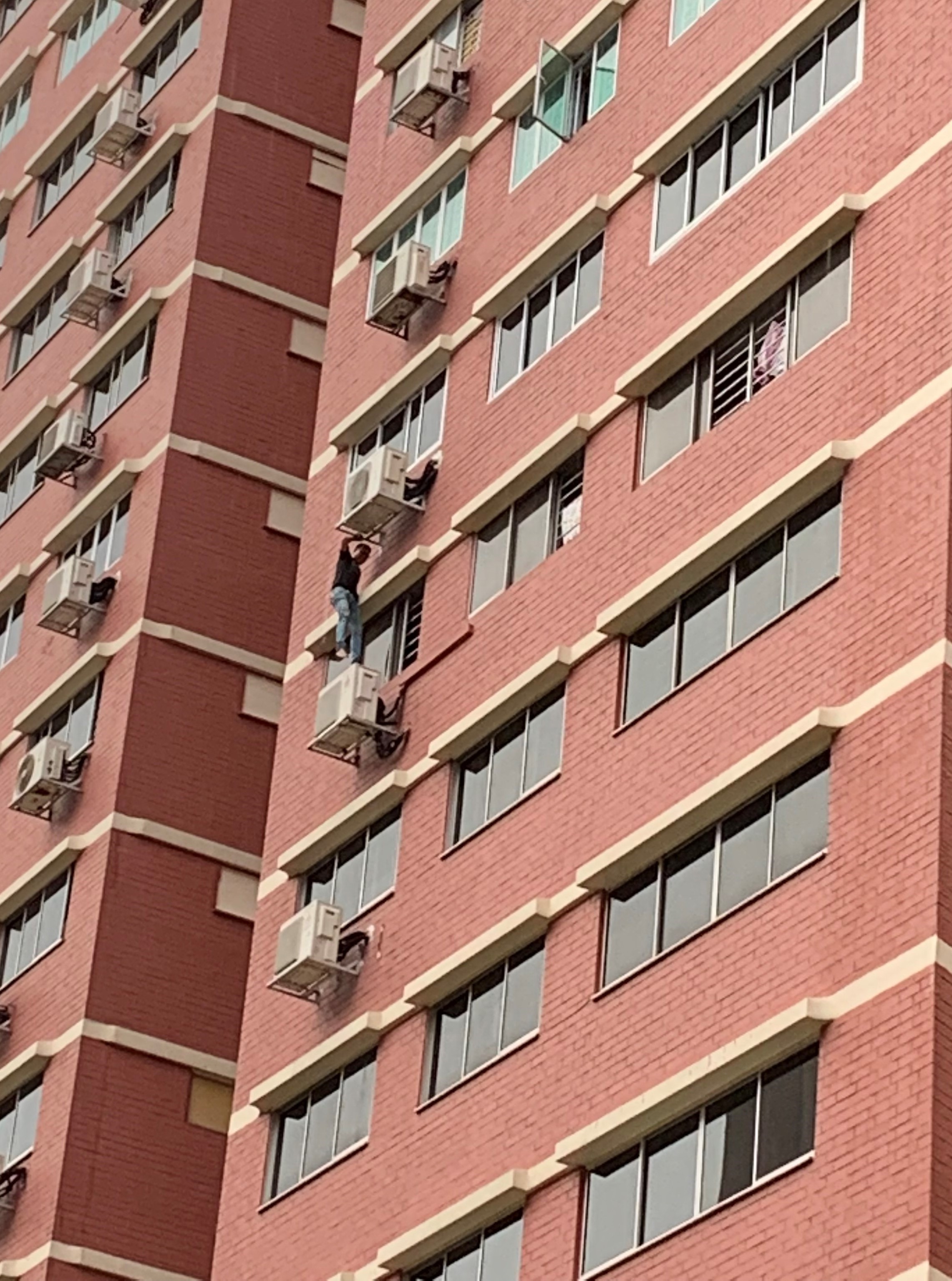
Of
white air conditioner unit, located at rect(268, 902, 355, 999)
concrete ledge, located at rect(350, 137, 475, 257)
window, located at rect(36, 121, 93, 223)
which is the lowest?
white air conditioner unit, located at rect(268, 902, 355, 999)

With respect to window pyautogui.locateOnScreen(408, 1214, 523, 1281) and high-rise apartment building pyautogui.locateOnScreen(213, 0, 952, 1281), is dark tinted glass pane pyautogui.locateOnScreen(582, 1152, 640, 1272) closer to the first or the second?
high-rise apartment building pyautogui.locateOnScreen(213, 0, 952, 1281)

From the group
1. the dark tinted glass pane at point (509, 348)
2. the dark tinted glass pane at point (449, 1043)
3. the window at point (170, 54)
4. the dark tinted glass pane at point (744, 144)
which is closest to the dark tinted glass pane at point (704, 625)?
the dark tinted glass pane at point (449, 1043)

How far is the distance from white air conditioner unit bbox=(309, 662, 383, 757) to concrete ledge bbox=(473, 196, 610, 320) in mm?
4532

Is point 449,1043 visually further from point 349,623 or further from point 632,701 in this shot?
point 349,623

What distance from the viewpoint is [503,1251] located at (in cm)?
2850

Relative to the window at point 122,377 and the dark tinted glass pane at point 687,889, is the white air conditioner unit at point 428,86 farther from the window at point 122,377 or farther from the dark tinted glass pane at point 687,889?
the dark tinted glass pane at point 687,889

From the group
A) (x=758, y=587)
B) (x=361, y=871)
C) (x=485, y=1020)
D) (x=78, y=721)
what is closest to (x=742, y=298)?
(x=758, y=587)

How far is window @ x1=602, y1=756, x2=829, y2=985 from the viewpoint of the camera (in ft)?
88.0

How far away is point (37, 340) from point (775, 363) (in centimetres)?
2173

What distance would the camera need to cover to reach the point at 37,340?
49.2 m

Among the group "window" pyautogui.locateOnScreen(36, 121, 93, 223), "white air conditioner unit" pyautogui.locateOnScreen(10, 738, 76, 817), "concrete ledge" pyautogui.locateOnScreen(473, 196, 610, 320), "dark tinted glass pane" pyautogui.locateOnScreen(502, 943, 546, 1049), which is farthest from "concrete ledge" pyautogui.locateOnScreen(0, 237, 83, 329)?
"dark tinted glass pane" pyautogui.locateOnScreen(502, 943, 546, 1049)

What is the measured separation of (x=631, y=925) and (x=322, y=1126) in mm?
5299

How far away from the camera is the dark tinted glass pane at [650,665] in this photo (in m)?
29.6

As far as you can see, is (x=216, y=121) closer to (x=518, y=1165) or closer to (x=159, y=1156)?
(x=159, y=1156)
